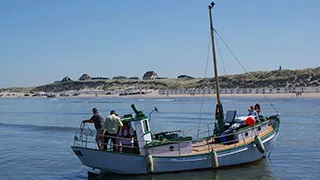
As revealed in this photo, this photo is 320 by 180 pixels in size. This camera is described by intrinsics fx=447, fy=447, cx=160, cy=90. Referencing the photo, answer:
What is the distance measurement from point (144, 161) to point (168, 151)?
1.14 metres

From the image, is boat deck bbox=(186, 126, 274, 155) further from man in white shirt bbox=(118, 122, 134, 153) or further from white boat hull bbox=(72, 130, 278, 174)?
man in white shirt bbox=(118, 122, 134, 153)

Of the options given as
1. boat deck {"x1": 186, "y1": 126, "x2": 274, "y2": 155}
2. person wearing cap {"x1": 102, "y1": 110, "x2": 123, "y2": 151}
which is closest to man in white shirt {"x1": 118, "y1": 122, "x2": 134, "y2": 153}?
person wearing cap {"x1": 102, "y1": 110, "x2": 123, "y2": 151}

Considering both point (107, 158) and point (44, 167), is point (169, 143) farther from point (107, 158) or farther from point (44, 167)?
point (44, 167)

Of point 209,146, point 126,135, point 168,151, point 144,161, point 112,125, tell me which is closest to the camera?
point 112,125

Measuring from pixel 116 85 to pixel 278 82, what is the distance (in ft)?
286

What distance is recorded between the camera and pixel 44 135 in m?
33.5

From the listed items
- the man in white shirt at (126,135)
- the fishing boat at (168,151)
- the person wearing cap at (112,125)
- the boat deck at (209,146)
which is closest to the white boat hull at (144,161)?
the fishing boat at (168,151)

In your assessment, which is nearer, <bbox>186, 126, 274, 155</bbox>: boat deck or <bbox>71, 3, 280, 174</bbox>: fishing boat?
<bbox>71, 3, 280, 174</bbox>: fishing boat

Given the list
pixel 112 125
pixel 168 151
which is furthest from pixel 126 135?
pixel 168 151

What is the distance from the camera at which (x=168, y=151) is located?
1820 cm

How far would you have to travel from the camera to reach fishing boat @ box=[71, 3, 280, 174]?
17578mm

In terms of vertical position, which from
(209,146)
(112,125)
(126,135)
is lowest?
(209,146)

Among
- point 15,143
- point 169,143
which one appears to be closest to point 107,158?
point 169,143

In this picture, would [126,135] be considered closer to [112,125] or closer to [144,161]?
[112,125]
